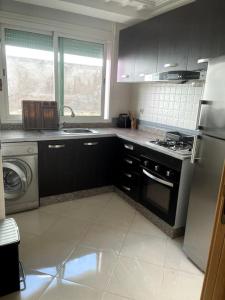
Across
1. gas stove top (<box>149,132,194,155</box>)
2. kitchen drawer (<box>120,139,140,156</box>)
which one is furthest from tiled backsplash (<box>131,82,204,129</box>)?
kitchen drawer (<box>120,139,140,156</box>)

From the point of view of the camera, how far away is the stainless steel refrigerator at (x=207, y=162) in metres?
1.58

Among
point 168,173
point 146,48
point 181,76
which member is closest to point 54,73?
point 146,48

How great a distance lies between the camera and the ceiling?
2.57 metres

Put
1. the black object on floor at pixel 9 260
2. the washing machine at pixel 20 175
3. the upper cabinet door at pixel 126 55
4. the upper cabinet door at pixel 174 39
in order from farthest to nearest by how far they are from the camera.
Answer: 1. the upper cabinet door at pixel 126 55
2. the washing machine at pixel 20 175
3. the upper cabinet door at pixel 174 39
4. the black object on floor at pixel 9 260

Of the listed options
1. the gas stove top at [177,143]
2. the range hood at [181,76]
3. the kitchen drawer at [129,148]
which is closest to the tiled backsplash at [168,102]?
the gas stove top at [177,143]

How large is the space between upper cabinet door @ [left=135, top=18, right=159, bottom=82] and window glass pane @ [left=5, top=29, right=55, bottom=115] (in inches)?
45.1

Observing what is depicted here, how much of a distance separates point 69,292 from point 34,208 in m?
1.29

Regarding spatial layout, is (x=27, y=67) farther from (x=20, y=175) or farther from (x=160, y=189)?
(x=160, y=189)

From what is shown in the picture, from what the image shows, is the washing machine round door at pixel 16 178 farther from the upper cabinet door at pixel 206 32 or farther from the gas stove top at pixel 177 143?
the upper cabinet door at pixel 206 32

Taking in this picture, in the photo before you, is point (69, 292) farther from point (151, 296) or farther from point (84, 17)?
point (84, 17)

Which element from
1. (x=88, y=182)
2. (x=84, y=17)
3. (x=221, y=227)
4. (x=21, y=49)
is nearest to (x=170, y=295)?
(x=221, y=227)

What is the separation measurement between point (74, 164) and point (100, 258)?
1.22 meters

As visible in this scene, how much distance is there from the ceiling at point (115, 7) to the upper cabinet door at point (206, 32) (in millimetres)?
603

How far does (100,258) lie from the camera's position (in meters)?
1.95
